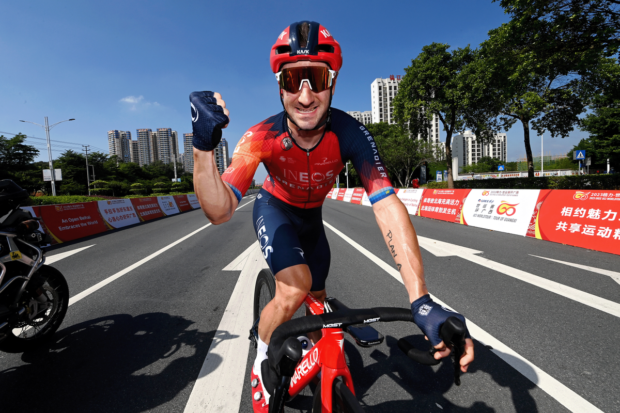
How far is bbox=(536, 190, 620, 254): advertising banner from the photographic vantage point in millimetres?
5672

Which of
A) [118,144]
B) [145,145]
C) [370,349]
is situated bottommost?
[370,349]

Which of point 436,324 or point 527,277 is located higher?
point 436,324

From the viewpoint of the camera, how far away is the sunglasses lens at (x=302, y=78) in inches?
69.6

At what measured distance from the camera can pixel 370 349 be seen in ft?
8.64

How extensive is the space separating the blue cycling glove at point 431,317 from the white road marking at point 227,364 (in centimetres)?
150

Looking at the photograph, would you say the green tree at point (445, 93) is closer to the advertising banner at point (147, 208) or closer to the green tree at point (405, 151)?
the advertising banner at point (147, 208)

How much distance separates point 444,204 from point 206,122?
11758 millimetres

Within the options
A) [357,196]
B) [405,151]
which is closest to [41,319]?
[357,196]

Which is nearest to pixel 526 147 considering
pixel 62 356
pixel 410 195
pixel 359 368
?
pixel 410 195

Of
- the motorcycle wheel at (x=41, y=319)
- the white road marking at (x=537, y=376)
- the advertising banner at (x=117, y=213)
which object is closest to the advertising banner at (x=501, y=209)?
the white road marking at (x=537, y=376)

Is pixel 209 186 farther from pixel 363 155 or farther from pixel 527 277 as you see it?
pixel 527 277

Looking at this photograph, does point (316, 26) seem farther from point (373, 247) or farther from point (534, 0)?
point (534, 0)

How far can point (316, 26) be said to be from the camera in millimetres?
1793

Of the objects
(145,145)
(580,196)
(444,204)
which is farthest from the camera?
(145,145)
